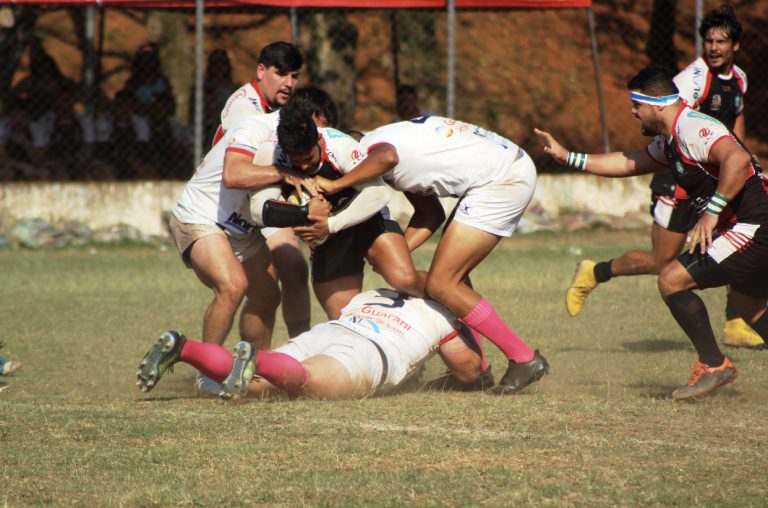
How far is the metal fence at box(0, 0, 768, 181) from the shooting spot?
1616 cm

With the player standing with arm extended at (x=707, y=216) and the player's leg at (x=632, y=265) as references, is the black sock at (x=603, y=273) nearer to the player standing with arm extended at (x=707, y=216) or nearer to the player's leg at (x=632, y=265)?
the player's leg at (x=632, y=265)

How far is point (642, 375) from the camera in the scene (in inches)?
291

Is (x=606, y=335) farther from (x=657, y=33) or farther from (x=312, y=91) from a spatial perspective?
(x=657, y=33)

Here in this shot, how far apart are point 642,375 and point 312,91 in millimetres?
2750

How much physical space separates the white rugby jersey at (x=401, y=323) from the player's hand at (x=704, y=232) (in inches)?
59.3

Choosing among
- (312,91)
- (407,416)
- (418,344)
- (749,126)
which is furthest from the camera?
(749,126)

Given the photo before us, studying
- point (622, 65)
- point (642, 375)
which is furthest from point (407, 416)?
point (622, 65)

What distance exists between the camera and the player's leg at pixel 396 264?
6945 mm

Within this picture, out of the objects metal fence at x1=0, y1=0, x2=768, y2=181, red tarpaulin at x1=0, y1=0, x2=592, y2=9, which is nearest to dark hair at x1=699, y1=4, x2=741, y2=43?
metal fence at x1=0, y1=0, x2=768, y2=181

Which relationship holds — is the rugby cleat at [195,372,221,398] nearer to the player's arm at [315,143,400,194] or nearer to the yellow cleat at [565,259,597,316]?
the player's arm at [315,143,400,194]

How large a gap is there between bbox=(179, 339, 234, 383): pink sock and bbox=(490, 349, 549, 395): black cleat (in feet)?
5.30

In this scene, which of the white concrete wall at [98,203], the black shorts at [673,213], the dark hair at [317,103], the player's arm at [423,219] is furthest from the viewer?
the white concrete wall at [98,203]

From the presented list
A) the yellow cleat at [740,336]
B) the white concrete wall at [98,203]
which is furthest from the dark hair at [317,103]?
the white concrete wall at [98,203]

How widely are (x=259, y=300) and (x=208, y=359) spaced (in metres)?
1.65
